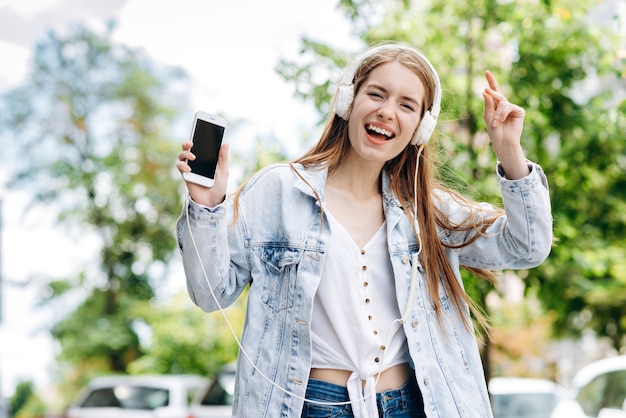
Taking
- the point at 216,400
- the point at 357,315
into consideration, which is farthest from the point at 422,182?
the point at 216,400

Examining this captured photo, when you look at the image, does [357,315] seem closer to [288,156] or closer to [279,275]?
[279,275]

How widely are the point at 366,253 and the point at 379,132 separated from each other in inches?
14.3

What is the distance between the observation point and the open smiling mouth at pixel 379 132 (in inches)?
88.3

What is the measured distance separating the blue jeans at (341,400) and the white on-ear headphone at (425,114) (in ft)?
2.53

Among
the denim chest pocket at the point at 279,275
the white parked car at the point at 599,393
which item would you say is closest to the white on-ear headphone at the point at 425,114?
the denim chest pocket at the point at 279,275

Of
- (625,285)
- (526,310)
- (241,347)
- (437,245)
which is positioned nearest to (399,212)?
(437,245)

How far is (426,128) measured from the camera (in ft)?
7.64

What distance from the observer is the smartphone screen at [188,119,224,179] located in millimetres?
2072

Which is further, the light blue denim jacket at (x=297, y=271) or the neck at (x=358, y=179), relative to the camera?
the neck at (x=358, y=179)

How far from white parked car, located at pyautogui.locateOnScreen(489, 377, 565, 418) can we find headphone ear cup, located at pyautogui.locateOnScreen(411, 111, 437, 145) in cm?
911

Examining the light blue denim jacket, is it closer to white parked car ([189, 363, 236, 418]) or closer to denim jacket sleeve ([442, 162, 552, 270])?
denim jacket sleeve ([442, 162, 552, 270])

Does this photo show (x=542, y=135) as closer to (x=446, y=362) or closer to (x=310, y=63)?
(x=310, y=63)

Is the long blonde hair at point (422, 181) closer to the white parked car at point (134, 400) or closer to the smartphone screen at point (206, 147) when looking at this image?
the smartphone screen at point (206, 147)

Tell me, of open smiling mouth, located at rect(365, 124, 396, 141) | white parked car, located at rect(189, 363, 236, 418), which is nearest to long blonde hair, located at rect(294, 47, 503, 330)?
open smiling mouth, located at rect(365, 124, 396, 141)
